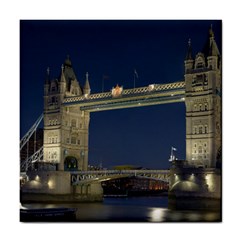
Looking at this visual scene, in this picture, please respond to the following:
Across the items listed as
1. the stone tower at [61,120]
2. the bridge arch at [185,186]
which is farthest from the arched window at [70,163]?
the bridge arch at [185,186]

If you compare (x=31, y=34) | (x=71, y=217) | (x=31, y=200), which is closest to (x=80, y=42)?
(x=31, y=34)

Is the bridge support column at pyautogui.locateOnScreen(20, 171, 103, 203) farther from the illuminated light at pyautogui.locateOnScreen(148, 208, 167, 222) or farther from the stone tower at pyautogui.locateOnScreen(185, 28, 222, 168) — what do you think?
the stone tower at pyautogui.locateOnScreen(185, 28, 222, 168)

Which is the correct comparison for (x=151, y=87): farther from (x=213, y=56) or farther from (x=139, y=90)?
(x=213, y=56)

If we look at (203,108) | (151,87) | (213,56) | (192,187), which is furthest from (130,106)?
(192,187)

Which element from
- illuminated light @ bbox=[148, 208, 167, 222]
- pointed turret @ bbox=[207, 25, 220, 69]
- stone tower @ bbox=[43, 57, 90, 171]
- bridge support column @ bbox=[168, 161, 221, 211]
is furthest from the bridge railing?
illuminated light @ bbox=[148, 208, 167, 222]

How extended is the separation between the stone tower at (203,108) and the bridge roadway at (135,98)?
603 millimetres

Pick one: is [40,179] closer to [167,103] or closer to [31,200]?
[31,200]

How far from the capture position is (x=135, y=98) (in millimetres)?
24219

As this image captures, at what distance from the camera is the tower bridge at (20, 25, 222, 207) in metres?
21.6

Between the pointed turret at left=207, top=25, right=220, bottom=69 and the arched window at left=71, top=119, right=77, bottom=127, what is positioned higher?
the pointed turret at left=207, top=25, right=220, bottom=69

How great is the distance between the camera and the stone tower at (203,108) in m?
21.7

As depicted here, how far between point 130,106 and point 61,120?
14.1 feet

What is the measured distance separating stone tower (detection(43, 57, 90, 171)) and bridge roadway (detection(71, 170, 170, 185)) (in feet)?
3.44

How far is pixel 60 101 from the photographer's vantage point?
27453mm
